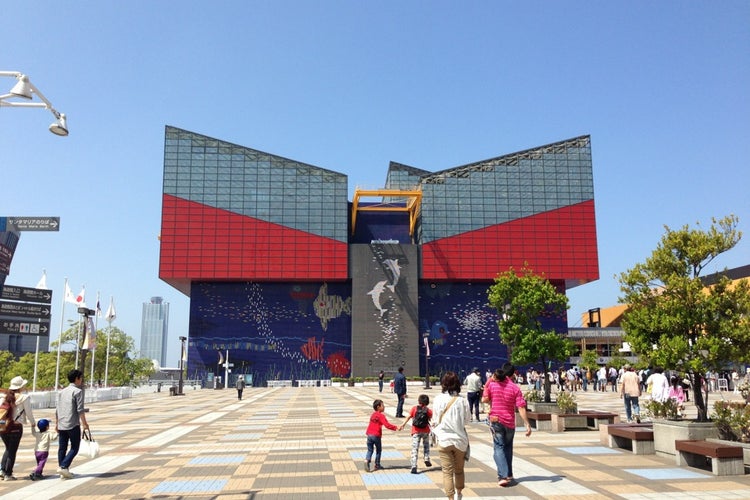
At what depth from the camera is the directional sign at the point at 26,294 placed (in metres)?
31.0

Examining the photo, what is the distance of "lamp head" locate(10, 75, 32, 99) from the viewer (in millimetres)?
9336

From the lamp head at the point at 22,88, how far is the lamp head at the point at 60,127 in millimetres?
1294

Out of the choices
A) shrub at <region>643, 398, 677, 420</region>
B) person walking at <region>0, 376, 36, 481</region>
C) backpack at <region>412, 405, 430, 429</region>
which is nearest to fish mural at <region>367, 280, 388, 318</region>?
shrub at <region>643, 398, 677, 420</region>

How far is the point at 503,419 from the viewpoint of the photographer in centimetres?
949

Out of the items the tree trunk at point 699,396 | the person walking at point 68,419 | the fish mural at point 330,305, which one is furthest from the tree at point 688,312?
the fish mural at point 330,305

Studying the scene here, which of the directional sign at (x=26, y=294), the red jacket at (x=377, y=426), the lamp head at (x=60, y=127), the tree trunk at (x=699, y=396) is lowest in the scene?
the red jacket at (x=377, y=426)

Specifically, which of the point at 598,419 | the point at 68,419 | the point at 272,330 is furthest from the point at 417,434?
the point at 272,330

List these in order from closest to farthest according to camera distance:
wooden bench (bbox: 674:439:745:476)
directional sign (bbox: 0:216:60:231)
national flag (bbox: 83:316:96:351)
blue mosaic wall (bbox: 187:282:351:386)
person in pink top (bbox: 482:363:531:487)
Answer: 1. person in pink top (bbox: 482:363:531:487)
2. wooden bench (bbox: 674:439:745:476)
3. directional sign (bbox: 0:216:60:231)
4. national flag (bbox: 83:316:96:351)
5. blue mosaic wall (bbox: 187:282:351:386)

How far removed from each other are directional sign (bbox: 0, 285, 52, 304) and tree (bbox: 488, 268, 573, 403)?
2418 centimetres

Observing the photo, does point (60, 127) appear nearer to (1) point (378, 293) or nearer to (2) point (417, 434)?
(2) point (417, 434)

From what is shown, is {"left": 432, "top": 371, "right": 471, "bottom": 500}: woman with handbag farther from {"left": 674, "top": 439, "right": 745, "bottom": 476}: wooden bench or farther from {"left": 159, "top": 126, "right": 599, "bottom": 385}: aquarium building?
{"left": 159, "top": 126, "right": 599, "bottom": 385}: aquarium building

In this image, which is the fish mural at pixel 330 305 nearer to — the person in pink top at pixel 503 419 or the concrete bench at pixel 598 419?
the concrete bench at pixel 598 419

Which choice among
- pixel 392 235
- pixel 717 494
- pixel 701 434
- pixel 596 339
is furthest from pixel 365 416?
pixel 596 339

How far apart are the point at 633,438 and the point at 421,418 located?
4.62m
